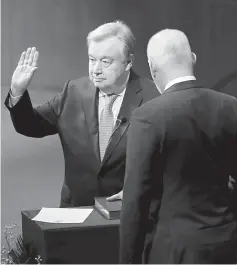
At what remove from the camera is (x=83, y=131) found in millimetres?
2830

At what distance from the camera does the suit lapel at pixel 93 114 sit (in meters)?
Answer: 2.81

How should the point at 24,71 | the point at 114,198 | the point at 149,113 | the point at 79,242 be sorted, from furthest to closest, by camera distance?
1. the point at 24,71
2. the point at 114,198
3. the point at 79,242
4. the point at 149,113

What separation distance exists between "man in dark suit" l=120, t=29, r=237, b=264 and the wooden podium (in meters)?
0.21

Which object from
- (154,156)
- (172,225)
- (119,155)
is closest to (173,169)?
(154,156)

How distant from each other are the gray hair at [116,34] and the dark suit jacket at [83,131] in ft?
0.50

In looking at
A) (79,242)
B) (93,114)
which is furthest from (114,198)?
(93,114)

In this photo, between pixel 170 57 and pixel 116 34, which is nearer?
pixel 170 57

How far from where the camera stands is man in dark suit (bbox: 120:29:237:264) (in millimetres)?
2016

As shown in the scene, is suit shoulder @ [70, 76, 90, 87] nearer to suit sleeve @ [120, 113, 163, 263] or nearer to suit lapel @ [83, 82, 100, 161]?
suit lapel @ [83, 82, 100, 161]

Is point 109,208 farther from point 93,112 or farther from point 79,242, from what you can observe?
point 93,112

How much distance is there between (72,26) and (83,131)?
603mm

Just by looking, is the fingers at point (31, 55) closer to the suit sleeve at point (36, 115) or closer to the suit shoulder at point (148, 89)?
the suit sleeve at point (36, 115)

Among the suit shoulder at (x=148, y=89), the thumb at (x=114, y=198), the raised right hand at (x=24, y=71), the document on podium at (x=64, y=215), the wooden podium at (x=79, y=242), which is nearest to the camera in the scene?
the wooden podium at (x=79, y=242)

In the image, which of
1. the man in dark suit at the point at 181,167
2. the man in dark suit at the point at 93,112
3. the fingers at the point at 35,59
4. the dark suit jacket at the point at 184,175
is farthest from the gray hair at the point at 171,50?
the fingers at the point at 35,59
